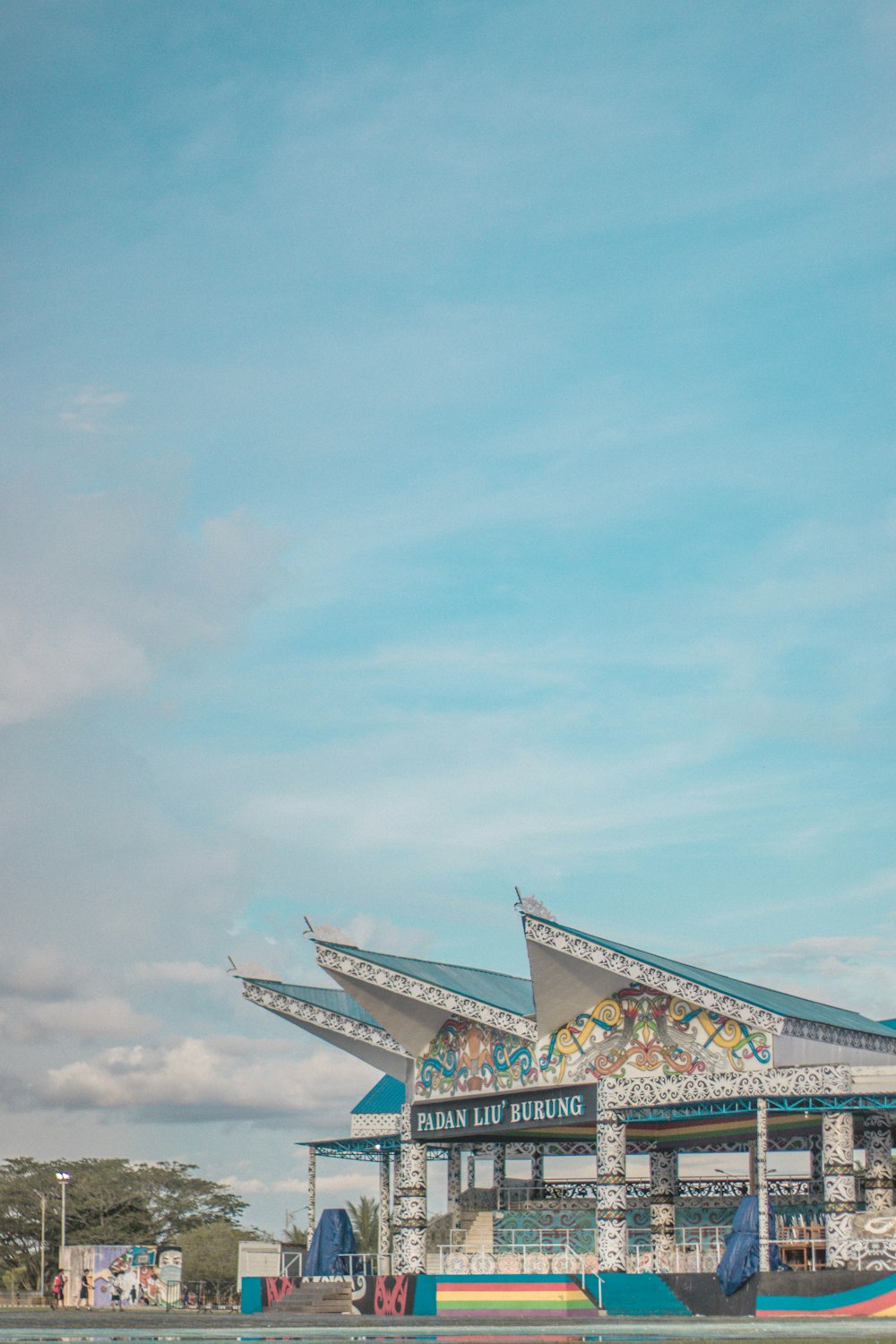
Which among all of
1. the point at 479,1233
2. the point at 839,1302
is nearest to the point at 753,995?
the point at 839,1302

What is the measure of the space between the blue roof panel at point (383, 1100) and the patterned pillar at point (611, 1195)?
9180 mm

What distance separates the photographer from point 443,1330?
25188 millimetres

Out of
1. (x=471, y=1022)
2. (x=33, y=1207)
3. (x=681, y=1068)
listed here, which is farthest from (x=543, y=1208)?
(x=33, y=1207)

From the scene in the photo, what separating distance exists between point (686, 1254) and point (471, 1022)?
744cm

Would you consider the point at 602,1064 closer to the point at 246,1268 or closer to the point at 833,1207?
the point at 833,1207

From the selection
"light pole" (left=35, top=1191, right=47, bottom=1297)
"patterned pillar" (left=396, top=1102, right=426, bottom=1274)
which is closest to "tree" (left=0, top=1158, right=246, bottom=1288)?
"light pole" (left=35, top=1191, right=47, bottom=1297)

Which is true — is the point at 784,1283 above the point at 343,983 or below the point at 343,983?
below

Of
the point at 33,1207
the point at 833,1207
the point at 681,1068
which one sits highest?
the point at 681,1068

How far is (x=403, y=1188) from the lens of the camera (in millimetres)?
39688

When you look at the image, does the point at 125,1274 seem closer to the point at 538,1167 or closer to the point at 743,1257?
the point at 538,1167

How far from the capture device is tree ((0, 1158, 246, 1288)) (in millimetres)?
73750

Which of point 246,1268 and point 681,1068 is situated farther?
point 246,1268

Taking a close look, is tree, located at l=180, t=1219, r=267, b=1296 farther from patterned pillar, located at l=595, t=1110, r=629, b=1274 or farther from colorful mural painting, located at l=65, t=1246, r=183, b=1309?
patterned pillar, located at l=595, t=1110, r=629, b=1274

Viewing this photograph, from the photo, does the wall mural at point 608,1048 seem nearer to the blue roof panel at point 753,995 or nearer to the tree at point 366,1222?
the blue roof panel at point 753,995
